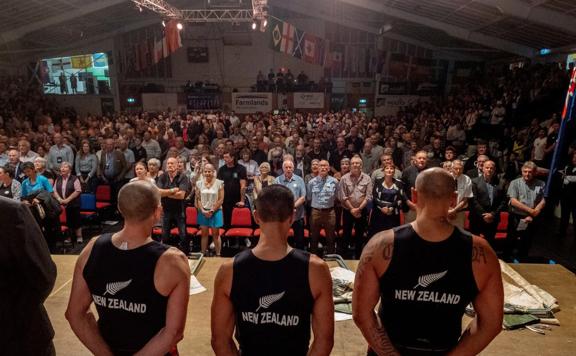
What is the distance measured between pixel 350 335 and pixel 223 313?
1.60 meters

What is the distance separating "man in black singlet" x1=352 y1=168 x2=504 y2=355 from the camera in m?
1.89

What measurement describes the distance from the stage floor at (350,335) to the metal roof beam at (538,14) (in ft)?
30.5

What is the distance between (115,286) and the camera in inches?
74.2

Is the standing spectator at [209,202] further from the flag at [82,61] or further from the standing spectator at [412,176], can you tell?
the flag at [82,61]

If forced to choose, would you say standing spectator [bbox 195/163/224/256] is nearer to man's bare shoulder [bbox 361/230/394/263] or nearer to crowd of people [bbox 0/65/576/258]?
crowd of people [bbox 0/65/576/258]

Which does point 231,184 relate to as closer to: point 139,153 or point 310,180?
point 310,180

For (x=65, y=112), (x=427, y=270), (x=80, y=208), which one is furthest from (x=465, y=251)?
(x=65, y=112)

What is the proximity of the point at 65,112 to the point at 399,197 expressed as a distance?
1701 cm

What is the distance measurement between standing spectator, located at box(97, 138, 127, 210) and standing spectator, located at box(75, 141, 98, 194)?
156 millimetres

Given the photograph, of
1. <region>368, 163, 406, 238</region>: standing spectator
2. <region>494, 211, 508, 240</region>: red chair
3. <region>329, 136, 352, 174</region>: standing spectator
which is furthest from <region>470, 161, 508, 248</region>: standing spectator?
<region>329, 136, 352, 174</region>: standing spectator

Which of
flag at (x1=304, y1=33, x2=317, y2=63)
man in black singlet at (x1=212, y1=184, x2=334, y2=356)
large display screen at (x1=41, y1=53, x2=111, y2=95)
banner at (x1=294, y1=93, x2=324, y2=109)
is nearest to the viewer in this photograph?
man in black singlet at (x1=212, y1=184, x2=334, y2=356)

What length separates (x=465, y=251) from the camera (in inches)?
74.4

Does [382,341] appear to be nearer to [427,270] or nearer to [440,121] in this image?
[427,270]

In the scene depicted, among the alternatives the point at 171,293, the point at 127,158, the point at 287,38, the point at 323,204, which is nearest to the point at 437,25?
the point at 287,38
